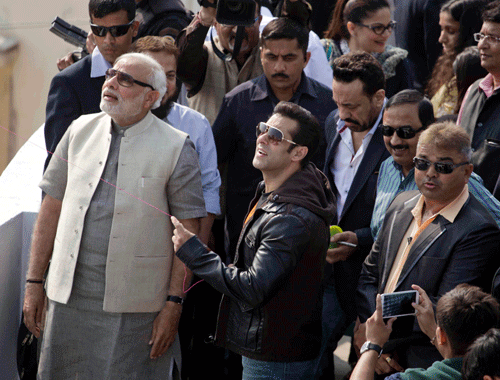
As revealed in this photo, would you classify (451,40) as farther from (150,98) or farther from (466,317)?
(466,317)

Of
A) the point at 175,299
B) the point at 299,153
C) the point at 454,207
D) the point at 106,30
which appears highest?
the point at 106,30

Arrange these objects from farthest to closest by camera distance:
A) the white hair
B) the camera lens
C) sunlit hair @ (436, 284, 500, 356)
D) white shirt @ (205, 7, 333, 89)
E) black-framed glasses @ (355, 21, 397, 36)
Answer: white shirt @ (205, 7, 333, 89)
black-framed glasses @ (355, 21, 397, 36)
the camera lens
the white hair
sunlit hair @ (436, 284, 500, 356)

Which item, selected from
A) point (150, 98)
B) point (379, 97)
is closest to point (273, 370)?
point (150, 98)

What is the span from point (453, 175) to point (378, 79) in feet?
3.61

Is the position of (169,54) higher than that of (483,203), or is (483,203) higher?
(169,54)

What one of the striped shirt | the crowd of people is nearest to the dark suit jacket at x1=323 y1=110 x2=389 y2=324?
the crowd of people

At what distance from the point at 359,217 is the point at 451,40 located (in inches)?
83.2

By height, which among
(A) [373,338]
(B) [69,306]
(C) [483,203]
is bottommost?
(B) [69,306]

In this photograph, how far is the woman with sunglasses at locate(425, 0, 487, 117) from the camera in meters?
4.90

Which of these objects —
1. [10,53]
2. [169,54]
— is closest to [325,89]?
[169,54]

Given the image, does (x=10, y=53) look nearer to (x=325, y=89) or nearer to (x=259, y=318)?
(x=325, y=89)

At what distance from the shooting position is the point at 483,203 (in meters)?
3.16

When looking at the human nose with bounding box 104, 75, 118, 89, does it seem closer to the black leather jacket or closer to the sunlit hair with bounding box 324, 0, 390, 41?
the black leather jacket

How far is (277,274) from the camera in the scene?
293 centimetres
